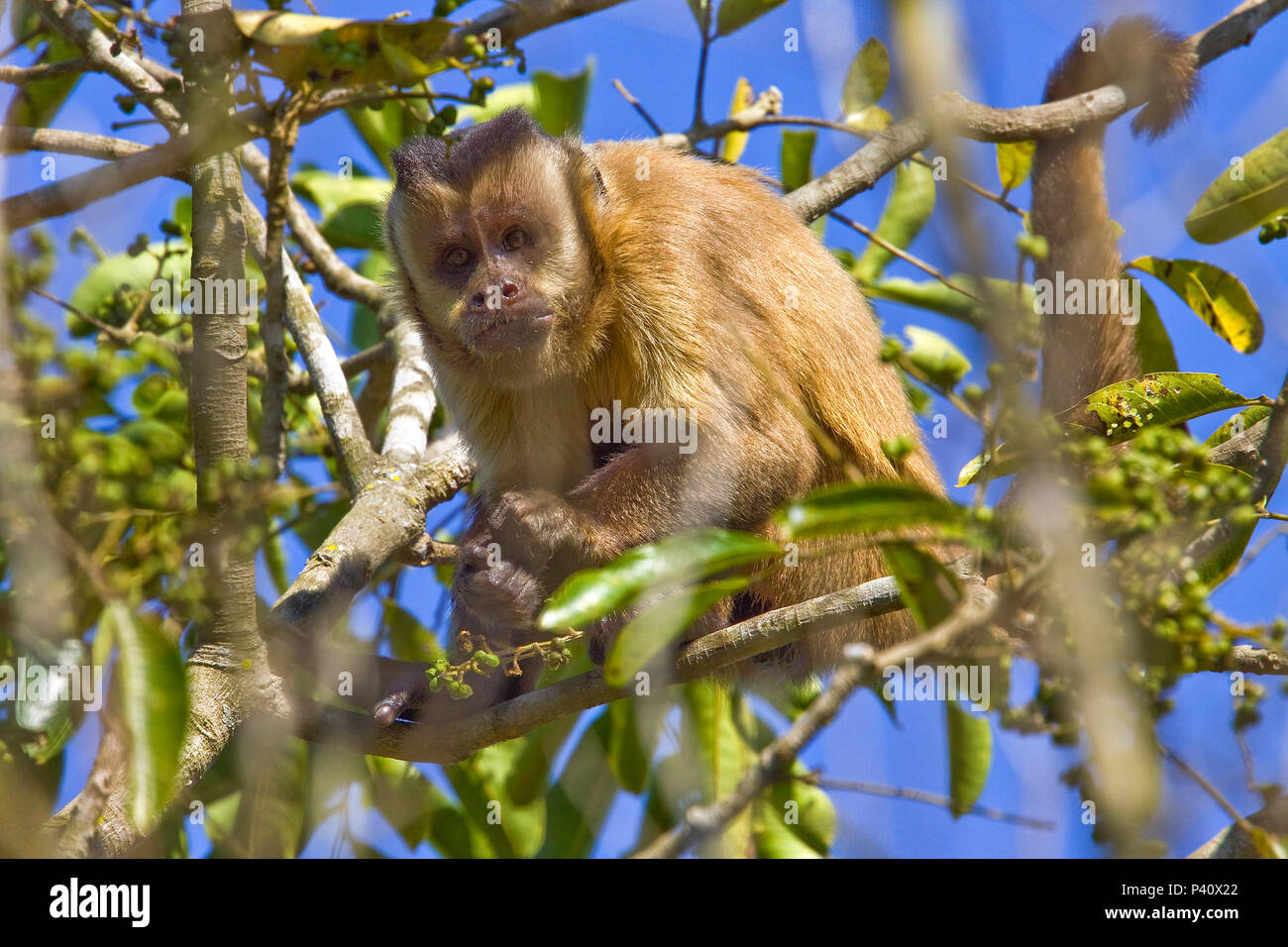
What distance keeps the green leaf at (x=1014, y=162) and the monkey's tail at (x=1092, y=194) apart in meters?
0.19

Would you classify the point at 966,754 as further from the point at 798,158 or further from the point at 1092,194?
the point at 798,158

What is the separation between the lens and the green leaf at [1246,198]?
13.9 ft

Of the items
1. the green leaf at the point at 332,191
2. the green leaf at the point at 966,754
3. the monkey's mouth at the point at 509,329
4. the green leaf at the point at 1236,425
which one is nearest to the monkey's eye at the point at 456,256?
the monkey's mouth at the point at 509,329

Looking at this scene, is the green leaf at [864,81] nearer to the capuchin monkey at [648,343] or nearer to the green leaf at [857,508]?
the capuchin monkey at [648,343]

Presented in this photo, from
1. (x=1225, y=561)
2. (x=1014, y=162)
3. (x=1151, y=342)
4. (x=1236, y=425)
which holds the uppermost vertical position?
(x=1014, y=162)

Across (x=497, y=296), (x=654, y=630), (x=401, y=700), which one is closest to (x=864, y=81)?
(x=497, y=296)

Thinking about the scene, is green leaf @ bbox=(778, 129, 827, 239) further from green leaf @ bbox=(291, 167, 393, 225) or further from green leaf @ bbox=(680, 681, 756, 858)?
green leaf @ bbox=(680, 681, 756, 858)

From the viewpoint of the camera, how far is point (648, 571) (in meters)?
2.49

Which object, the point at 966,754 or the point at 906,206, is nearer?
the point at 966,754

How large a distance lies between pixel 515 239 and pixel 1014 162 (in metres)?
2.52

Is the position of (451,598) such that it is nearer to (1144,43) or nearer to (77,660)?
(77,660)

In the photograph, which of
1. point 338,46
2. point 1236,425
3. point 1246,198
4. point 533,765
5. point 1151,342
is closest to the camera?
point 338,46

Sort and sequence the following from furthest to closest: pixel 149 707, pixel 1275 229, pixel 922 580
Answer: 1. pixel 1275 229
2. pixel 922 580
3. pixel 149 707

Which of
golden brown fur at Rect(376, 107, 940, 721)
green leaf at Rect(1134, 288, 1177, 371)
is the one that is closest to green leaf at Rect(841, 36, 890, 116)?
golden brown fur at Rect(376, 107, 940, 721)
